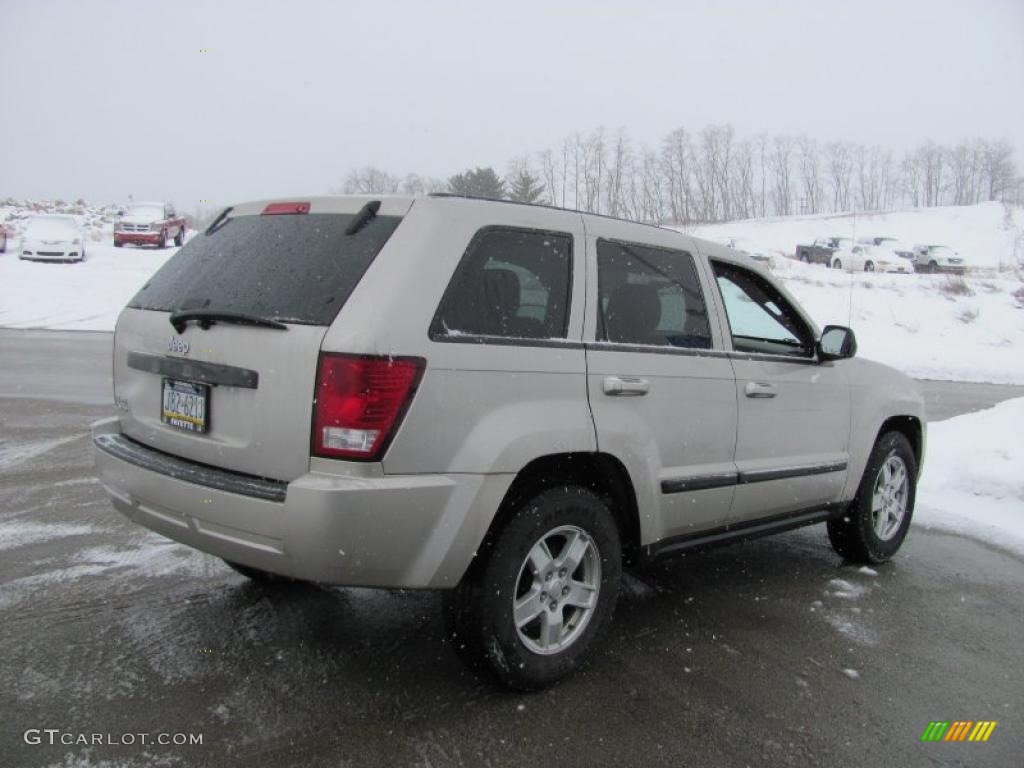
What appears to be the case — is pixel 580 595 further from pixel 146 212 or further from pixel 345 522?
pixel 146 212

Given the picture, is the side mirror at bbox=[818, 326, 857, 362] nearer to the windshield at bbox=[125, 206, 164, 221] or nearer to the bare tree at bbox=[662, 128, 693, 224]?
the windshield at bbox=[125, 206, 164, 221]

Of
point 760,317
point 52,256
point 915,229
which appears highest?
point 915,229

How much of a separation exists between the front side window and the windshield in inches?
1299

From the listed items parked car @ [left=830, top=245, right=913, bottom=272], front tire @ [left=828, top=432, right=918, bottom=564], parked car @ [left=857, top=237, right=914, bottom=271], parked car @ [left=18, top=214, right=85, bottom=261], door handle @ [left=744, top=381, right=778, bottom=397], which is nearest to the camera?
door handle @ [left=744, top=381, right=778, bottom=397]

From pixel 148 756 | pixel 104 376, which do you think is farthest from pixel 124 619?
pixel 104 376

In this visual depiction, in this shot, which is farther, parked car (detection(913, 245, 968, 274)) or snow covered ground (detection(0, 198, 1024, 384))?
parked car (detection(913, 245, 968, 274))

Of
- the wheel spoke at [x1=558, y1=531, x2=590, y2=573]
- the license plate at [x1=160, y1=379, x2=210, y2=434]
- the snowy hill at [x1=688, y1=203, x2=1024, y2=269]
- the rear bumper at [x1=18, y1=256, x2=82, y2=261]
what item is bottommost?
the wheel spoke at [x1=558, y1=531, x2=590, y2=573]

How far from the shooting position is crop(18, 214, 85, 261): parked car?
1049 inches

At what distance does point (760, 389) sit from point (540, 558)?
1539 millimetres

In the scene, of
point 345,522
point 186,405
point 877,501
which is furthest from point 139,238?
point 345,522

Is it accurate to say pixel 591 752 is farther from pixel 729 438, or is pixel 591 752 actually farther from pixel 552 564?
pixel 729 438

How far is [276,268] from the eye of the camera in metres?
2.96


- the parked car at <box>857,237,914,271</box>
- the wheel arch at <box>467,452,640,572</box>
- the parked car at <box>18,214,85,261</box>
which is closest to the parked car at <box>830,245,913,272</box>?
the parked car at <box>857,237,914,271</box>

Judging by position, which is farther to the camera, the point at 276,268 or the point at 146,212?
the point at 146,212
